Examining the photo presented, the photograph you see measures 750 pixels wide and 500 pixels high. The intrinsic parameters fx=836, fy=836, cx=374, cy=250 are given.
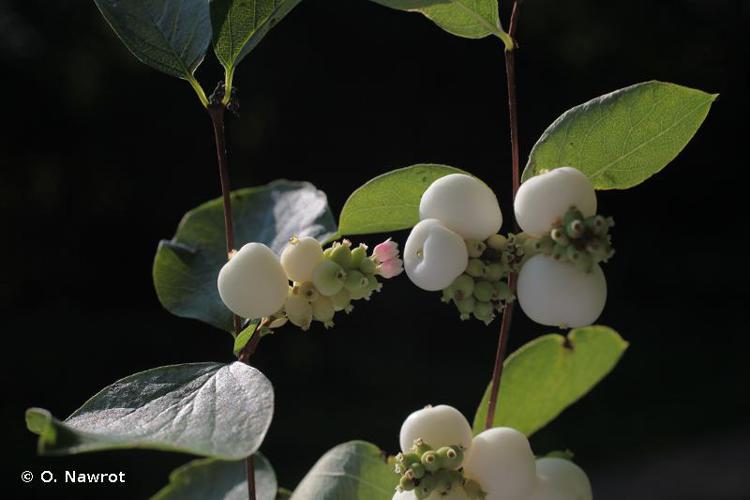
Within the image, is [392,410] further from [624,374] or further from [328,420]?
[624,374]

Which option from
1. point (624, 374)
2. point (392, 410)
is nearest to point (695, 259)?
point (624, 374)

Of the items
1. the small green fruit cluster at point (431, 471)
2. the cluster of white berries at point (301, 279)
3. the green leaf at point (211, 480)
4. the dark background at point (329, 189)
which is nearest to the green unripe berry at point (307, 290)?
the cluster of white berries at point (301, 279)

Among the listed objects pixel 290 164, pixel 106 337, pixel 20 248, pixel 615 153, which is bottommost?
pixel 106 337

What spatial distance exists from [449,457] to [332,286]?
117 millimetres

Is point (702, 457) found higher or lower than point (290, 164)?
lower

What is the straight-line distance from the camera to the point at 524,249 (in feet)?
1.55

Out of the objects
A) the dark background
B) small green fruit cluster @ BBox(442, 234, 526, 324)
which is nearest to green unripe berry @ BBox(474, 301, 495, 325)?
small green fruit cluster @ BBox(442, 234, 526, 324)

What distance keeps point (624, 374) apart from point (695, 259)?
115 centimetres

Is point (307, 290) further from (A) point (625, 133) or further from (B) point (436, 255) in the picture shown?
(A) point (625, 133)

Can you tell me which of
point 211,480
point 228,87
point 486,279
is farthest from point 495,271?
point 211,480

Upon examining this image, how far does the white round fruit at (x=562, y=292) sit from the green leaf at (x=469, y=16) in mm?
173

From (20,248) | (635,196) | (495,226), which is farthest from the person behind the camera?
(635,196)

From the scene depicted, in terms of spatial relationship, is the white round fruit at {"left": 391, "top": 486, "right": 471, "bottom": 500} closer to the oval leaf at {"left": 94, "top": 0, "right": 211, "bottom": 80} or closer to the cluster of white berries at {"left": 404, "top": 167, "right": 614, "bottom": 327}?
the cluster of white berries at {"left": 404, "top": 167, "right": 614, "bottom": 327}

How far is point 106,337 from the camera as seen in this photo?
3.81 meters
